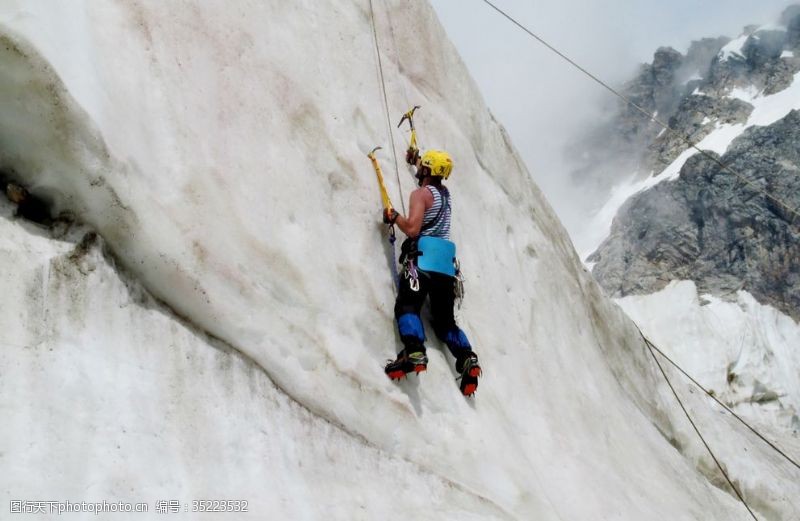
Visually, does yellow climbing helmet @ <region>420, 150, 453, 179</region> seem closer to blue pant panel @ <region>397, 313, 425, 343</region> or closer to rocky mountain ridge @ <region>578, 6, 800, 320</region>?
blue pant panel @ <region>397, 313, 425, 343</region>

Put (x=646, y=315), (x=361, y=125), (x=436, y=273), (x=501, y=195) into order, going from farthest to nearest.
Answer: (x=646, y=315)
(x=501, y=195)
(x=361, y=125)
(x=436, y=273)

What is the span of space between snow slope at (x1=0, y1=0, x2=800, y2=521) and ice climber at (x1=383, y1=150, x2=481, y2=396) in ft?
0.69

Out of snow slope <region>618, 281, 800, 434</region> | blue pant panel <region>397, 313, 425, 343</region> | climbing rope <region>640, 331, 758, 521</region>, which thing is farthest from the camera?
snow slope <region>618, 281, 800, 434</region>

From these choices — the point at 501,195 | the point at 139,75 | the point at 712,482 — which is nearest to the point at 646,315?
the point at 712,482

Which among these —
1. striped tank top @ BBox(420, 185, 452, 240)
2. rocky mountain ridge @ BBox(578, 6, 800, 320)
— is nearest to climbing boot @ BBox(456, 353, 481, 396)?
striped tank top @ BBox(420, 185, 452, 240)

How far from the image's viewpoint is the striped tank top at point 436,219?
6.19 m

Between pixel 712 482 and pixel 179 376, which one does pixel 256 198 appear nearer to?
pixel 179 376

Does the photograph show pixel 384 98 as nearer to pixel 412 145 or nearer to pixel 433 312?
pixel 412 145

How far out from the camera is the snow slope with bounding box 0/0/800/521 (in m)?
3.82

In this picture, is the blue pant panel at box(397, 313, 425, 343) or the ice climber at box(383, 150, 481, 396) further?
the ice climber at box(383, 150, 481, 396)

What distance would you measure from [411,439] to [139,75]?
3065mm

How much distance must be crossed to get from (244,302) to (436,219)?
2062 mm

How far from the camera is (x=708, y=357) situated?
28.6 metres

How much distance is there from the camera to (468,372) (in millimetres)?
5789
